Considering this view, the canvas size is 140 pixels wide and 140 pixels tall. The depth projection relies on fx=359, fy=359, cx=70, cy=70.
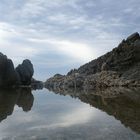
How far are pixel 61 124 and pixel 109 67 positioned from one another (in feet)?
222

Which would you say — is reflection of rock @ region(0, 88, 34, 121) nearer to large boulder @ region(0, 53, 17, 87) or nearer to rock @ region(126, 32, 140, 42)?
large boulder @ region(0, 53, 17, 87)

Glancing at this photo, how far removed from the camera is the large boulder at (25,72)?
96.1m

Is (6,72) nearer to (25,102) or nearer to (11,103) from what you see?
(25,102)

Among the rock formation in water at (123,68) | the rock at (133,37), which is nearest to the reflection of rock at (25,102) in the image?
the rock formation in water at (123,68)

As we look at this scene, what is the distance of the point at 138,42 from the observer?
81.1 meters

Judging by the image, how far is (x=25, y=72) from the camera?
316 feet

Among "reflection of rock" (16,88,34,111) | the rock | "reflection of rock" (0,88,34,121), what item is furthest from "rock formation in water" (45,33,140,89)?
→ "reflection of rock" (0,88,34,121)

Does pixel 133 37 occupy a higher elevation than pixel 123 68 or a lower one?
higher

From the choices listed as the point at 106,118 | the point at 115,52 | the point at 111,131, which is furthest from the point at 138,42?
the point at 111,131

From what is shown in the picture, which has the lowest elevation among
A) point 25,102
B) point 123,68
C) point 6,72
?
point 25,102

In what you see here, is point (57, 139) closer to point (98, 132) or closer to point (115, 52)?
point (98, 132)

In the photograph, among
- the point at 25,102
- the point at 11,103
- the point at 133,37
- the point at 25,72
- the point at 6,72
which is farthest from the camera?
the point at 25,72

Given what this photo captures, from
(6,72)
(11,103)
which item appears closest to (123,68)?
(6,72)

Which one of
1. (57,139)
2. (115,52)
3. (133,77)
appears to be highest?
(115,52)
